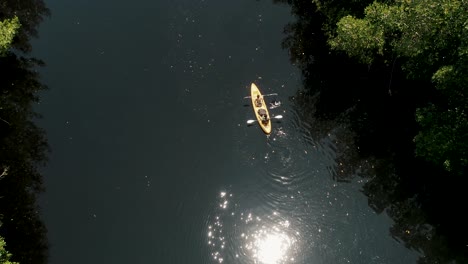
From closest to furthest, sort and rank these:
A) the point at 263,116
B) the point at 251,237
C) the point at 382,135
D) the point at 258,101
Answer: the point at 251,237, the point at 382,135, the point at 263,116, the point at 258,101

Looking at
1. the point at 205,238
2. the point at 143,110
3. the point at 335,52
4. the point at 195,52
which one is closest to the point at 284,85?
the point at 335,52

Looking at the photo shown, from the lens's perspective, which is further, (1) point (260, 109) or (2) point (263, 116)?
(1) point (260, 109)

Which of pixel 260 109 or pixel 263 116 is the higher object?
pixel 260 109

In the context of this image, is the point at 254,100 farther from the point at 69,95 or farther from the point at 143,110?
the point at 69,95

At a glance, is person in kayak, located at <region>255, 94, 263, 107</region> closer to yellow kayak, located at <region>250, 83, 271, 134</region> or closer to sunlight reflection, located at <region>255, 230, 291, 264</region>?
yellow kayak, located at <region>250, 83, 271, 134</region>

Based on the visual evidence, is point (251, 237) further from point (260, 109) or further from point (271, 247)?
point (260, 109)

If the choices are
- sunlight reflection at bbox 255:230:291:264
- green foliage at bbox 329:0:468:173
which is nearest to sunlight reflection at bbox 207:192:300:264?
sunlight reflection at bbox 255:230:291:264

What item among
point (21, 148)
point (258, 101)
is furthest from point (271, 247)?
point (21, 148)
